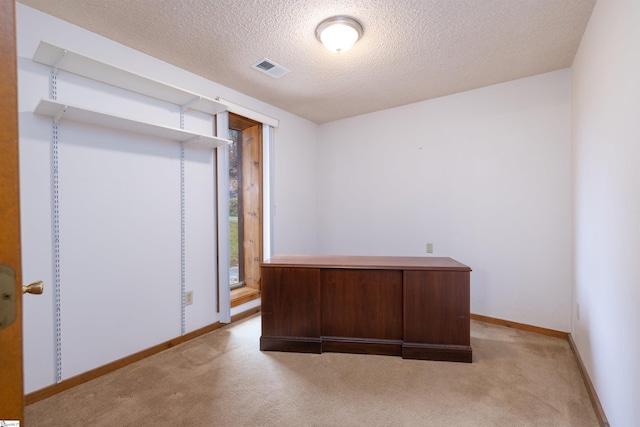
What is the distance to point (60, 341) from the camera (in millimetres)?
1938

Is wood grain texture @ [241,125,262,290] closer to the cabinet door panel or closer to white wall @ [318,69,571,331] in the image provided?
white wall @ [318,69,571,331]

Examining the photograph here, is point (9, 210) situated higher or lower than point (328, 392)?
higher

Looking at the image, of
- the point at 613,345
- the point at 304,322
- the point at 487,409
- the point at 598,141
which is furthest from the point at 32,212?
the point at 598,141

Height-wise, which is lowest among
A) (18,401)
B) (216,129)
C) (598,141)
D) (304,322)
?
(304,322)

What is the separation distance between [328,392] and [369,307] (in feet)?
2.36

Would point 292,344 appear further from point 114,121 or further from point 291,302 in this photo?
point 114,121

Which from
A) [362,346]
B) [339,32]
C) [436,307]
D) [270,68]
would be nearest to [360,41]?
[339,32]

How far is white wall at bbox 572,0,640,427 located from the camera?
4.12 feet

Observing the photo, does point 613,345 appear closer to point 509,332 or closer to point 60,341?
point 509,332

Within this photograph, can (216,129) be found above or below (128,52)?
below

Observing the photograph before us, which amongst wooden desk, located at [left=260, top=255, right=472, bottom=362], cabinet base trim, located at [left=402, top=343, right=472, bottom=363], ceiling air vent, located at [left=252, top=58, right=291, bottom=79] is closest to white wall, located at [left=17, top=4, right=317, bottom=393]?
ceiling air vent, located at [left=252, top=58, right=291, bottom=79]

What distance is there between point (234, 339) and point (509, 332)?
8.56 feet

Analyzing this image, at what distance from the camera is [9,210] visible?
0.61 meters

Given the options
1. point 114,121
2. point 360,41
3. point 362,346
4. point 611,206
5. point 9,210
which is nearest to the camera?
point 9,210
